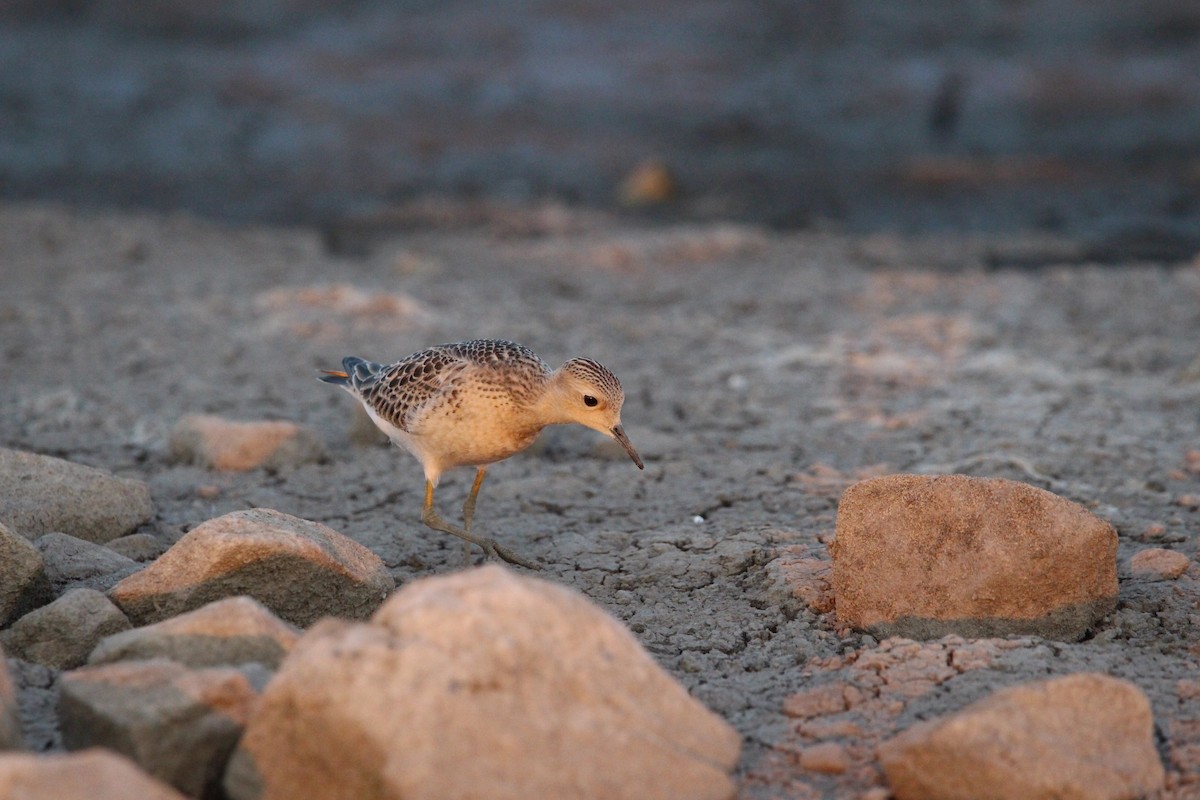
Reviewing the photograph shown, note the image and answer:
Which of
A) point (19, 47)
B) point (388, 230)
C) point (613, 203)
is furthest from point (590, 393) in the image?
point (19, 47)

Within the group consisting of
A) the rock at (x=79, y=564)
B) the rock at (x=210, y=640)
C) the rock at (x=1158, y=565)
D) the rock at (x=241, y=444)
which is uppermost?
the rock at (x=210, y=640)

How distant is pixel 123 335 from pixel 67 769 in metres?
6.29

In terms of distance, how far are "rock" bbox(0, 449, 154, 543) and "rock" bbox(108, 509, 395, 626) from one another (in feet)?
3.02

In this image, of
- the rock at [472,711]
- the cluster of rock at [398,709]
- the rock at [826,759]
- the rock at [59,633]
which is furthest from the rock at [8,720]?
the rock at [826,759]

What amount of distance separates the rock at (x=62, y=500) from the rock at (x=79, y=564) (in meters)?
0.19

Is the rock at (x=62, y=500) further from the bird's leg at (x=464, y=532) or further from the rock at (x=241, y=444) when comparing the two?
the bird's leg at (x=464, y=532)

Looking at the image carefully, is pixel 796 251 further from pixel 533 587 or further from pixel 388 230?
pixel 533 587

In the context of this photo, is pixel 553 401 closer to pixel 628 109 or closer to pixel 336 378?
pixel 336 378

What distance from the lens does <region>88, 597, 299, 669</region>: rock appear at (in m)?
3.54

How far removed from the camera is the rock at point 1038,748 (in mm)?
3234

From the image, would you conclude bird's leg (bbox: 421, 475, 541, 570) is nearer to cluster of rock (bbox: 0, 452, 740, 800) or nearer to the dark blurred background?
cluster of rock (bbox: 0, 452, 740, 800)

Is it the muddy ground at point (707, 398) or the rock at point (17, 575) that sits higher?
the rock at point (17, 575)

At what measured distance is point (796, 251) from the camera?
11.0 meters

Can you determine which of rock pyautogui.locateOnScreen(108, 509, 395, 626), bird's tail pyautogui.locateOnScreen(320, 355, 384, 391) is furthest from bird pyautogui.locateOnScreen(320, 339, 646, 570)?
rock pyautogui.locateOnScreen(108, 509, 395, 626)
